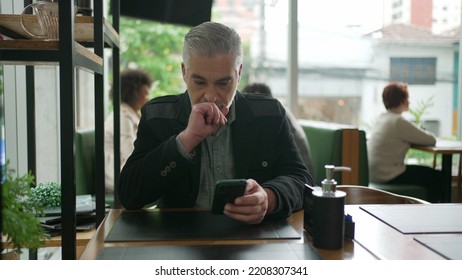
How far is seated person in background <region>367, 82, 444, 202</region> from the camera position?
3502mm

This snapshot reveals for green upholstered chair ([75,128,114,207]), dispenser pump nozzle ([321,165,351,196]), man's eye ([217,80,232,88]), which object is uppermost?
man's eye ([217,80,232,88])

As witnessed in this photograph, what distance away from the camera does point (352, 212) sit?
3.96 feet

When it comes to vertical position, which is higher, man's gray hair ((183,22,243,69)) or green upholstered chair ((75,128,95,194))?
man's gray hair ((183,22,243,69))

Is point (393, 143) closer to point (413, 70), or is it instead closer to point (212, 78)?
point (413, 70)

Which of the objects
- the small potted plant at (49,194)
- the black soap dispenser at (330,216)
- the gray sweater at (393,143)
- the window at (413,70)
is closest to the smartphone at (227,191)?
the black soap dispenser at (330,216)

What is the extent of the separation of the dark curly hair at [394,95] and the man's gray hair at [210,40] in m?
2.54

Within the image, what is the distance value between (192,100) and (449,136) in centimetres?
357

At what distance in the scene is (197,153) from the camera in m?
1.42

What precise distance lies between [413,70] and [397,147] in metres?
1.03

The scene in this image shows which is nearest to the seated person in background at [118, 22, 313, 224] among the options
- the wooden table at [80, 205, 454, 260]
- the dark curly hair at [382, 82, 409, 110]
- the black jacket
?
the black jacket

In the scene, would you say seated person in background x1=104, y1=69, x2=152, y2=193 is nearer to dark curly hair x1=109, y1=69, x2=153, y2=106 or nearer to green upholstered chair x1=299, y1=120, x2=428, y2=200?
dark curly hair x1=109, y1=69, x2=153, y2=106

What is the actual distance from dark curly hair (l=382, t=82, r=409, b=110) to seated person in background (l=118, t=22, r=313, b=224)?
2.29 m

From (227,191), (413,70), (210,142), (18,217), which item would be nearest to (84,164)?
(210,142)

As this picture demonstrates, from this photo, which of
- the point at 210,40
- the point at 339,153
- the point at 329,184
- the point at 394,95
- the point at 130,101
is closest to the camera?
the point at 329,184
